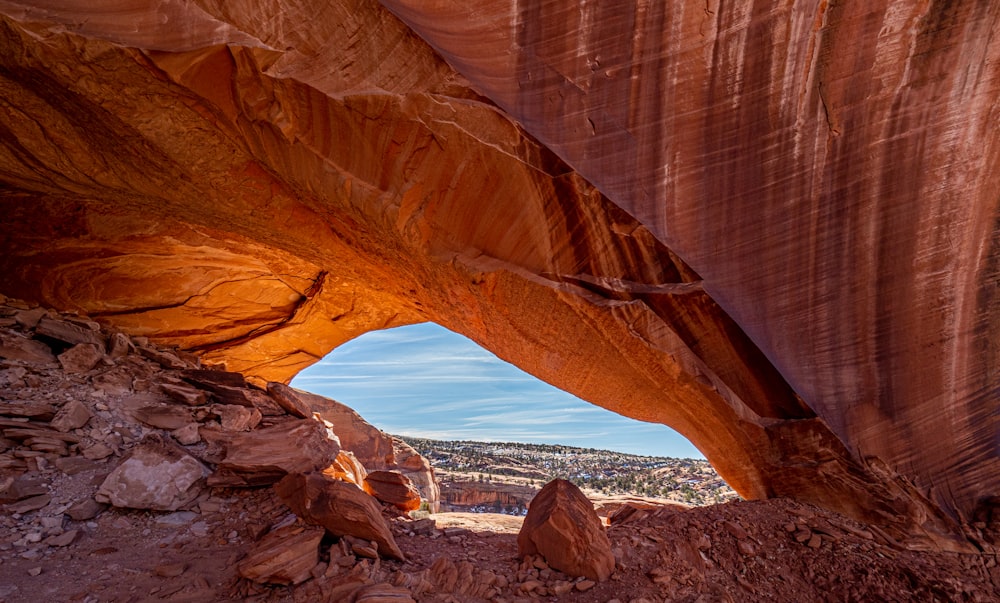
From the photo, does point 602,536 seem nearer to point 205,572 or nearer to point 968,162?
point 205,572

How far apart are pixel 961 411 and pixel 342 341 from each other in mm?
11499

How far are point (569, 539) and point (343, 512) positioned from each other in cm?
203

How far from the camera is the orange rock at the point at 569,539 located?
429 centimetres

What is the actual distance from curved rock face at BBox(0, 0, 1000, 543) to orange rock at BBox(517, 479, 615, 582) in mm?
1678

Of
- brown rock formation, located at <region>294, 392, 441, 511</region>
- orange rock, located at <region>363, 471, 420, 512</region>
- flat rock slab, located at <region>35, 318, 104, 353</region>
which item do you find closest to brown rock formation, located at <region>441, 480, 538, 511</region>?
brown rock formation, located at <region>294, 392, 441, 511</region>

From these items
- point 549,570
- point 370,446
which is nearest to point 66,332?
point 549,570

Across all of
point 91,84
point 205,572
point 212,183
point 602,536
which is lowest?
point 205,572

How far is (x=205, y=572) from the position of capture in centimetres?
429

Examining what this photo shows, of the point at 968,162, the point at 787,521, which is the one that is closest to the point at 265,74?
the point at 968,162

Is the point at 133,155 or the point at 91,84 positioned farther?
the point at 133,155

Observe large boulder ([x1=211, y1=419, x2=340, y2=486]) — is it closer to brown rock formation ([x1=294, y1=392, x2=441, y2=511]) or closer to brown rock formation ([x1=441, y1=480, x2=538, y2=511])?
brown rock formation ([x1=294, y1=392, x2=441, y2=511])

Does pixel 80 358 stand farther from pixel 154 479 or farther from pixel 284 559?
pixel 284 559

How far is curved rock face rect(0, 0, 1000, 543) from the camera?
157 inches

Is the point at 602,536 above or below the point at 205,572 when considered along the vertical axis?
above
